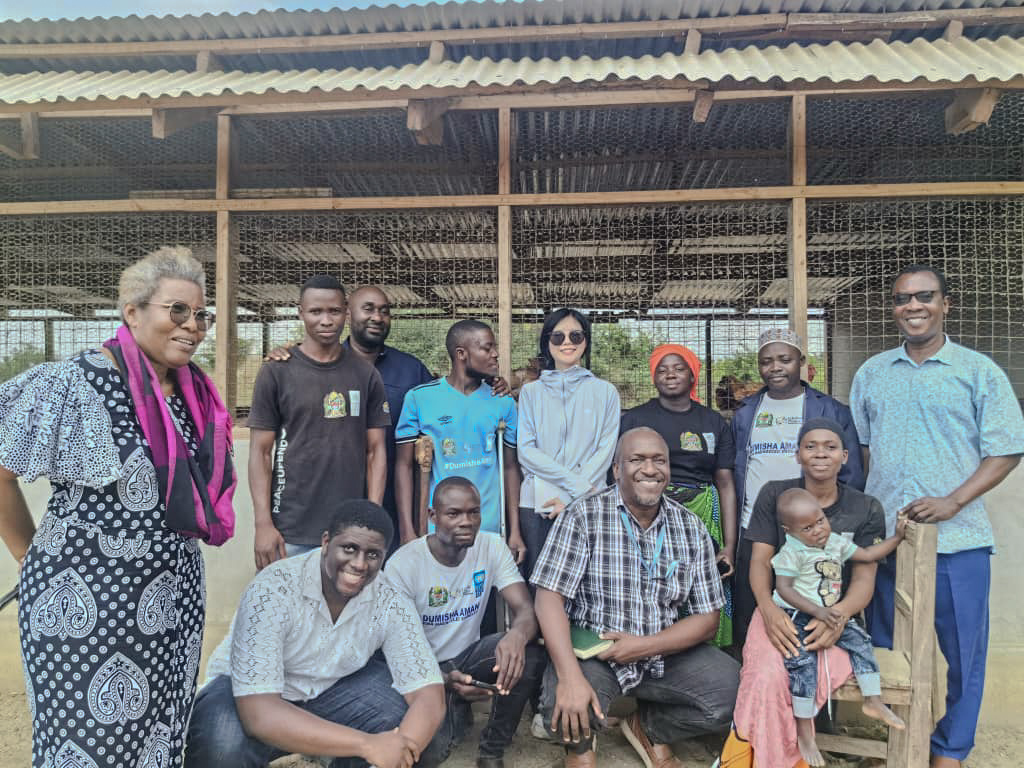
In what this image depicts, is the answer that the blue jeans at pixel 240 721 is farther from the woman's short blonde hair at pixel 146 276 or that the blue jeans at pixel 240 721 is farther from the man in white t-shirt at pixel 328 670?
the woman's short blonde hair at pixel 146 276

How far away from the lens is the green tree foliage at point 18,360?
5129 mm

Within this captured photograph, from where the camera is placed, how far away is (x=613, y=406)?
11.2 feet

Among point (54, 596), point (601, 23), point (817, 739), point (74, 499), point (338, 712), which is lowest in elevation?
point (817, 739)

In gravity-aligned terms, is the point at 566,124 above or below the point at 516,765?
above

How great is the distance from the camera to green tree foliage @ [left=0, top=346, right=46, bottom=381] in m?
5.13

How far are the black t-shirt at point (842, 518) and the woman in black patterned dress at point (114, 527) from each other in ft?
6.88

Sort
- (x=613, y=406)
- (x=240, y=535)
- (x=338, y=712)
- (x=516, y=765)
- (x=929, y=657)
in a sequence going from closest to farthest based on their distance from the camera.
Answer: (x=338, y=712)
(x=929, y=657)
(x=516, y=765)
(x=613, y=406)
(x=240, y=535)

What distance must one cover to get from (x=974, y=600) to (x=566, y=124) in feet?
11.6

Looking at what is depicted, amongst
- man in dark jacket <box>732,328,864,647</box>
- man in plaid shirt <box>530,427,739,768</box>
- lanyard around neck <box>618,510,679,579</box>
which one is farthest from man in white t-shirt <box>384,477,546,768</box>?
man in dark jacket <box>732,328,864,647</box>

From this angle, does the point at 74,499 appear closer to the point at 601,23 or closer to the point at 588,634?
the point at 588,634

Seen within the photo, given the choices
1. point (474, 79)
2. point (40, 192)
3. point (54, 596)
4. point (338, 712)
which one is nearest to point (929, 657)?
point (338, 712)

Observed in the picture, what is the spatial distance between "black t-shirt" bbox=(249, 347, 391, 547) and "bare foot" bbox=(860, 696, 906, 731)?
88.7 inches

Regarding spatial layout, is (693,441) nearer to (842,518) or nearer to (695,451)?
(695,451)

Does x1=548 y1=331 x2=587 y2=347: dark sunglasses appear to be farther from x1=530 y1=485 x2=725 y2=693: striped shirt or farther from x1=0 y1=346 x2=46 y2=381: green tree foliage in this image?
x1=0 y1=346 x2=46 y2=381: green tree foliage
